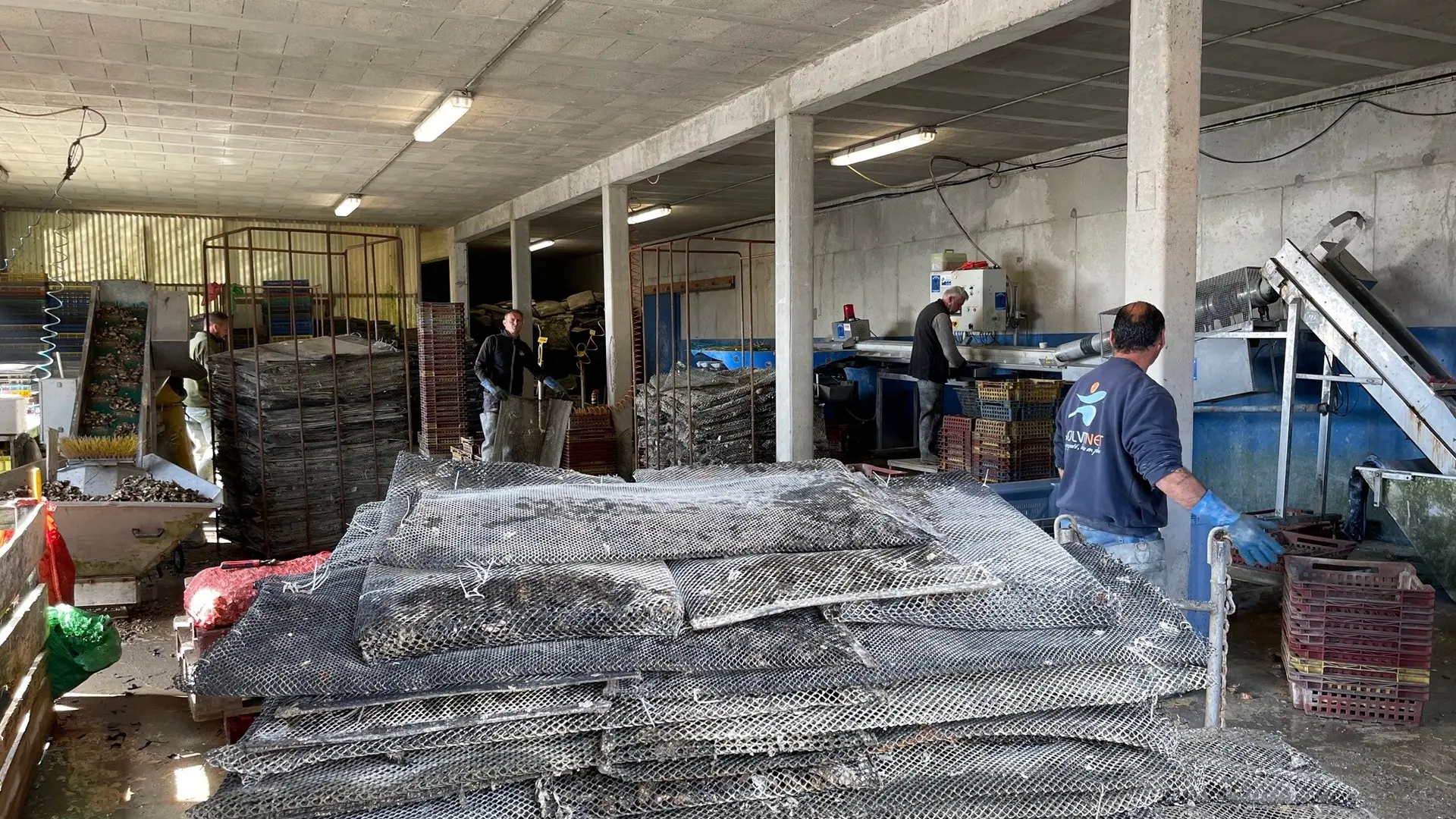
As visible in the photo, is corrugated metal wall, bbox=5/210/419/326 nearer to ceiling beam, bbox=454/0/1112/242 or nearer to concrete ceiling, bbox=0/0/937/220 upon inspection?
concrete ceiling, bbox=0/0/937/220

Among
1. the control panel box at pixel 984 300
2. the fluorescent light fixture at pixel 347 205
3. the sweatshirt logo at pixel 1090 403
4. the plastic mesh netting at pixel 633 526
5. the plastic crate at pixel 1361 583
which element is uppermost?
the fluorescent light fixture at pixel 347 205

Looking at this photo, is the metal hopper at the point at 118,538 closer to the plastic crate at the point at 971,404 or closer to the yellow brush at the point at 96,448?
the yellow brush at the point at 96,448

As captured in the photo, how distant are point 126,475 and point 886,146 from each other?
7.98 metres

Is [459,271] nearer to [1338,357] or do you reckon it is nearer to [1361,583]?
[1338,357]

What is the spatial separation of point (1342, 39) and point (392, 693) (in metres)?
8.41

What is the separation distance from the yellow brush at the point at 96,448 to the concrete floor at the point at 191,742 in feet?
7.02

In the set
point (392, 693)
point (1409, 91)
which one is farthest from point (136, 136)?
point (1409, 91)

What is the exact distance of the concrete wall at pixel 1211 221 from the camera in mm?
8172

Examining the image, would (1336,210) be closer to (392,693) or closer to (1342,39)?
(1342,39)

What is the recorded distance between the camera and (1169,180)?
5.36m

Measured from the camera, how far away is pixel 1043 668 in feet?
6.08

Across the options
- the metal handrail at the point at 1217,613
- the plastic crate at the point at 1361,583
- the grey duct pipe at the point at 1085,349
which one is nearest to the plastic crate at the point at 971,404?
the grey duct pipe at the point at 1085,349

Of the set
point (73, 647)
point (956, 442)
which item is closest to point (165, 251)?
point (956, 442)

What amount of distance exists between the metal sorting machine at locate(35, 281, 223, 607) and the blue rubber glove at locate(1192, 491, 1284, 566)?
600 centimetres
